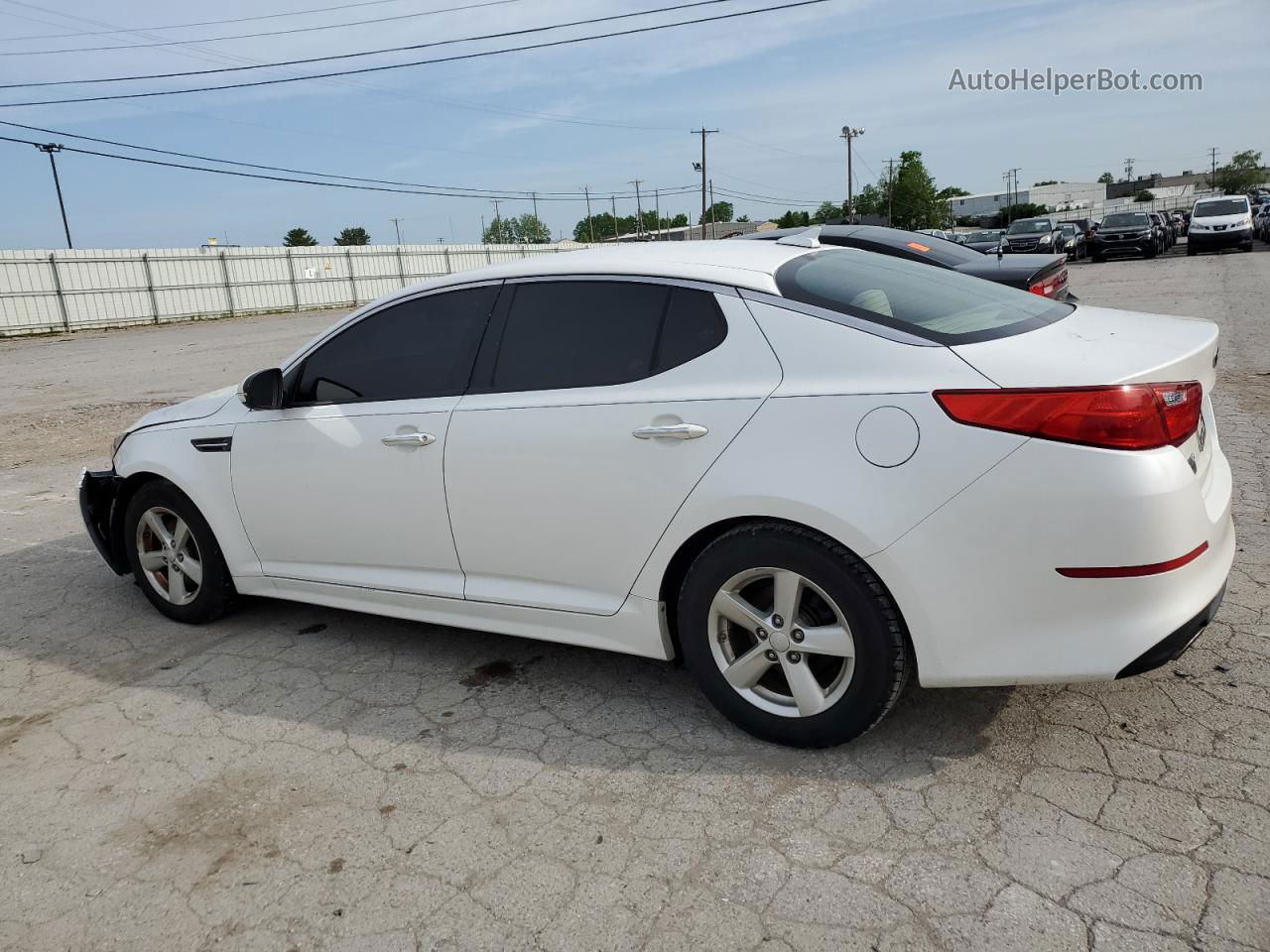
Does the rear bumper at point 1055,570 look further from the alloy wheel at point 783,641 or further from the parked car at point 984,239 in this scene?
the parked car at point 984,239

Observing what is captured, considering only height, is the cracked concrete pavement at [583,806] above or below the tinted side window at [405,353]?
below

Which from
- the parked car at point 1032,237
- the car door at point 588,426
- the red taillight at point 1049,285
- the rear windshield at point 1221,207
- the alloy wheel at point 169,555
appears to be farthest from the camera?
the rear windshield at point 1221,207

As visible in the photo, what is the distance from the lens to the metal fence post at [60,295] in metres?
33.4

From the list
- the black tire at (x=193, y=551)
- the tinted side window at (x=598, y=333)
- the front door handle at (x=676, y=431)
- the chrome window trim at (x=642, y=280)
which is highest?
the chrome window trim at (x=642, y=280)

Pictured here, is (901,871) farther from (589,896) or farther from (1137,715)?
(1137,715)

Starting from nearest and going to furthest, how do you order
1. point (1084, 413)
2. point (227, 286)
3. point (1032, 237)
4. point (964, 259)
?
point (1084, 413)
point (964, 259)
point (1032, 237)
point (227, 286)

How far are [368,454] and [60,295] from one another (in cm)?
3608

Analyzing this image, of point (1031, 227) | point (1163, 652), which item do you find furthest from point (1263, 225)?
point (1163, 652)

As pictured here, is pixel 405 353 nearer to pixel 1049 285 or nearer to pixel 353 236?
pixel 1049 285

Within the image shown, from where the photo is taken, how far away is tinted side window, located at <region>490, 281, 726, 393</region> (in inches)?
124

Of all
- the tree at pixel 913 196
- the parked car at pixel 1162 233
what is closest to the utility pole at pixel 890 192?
the tree at pixel 913 196

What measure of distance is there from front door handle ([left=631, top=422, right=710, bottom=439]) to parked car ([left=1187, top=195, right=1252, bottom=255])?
1316 inches

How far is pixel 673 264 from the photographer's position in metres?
3.31

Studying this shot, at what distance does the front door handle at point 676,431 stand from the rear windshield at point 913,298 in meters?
0.51
